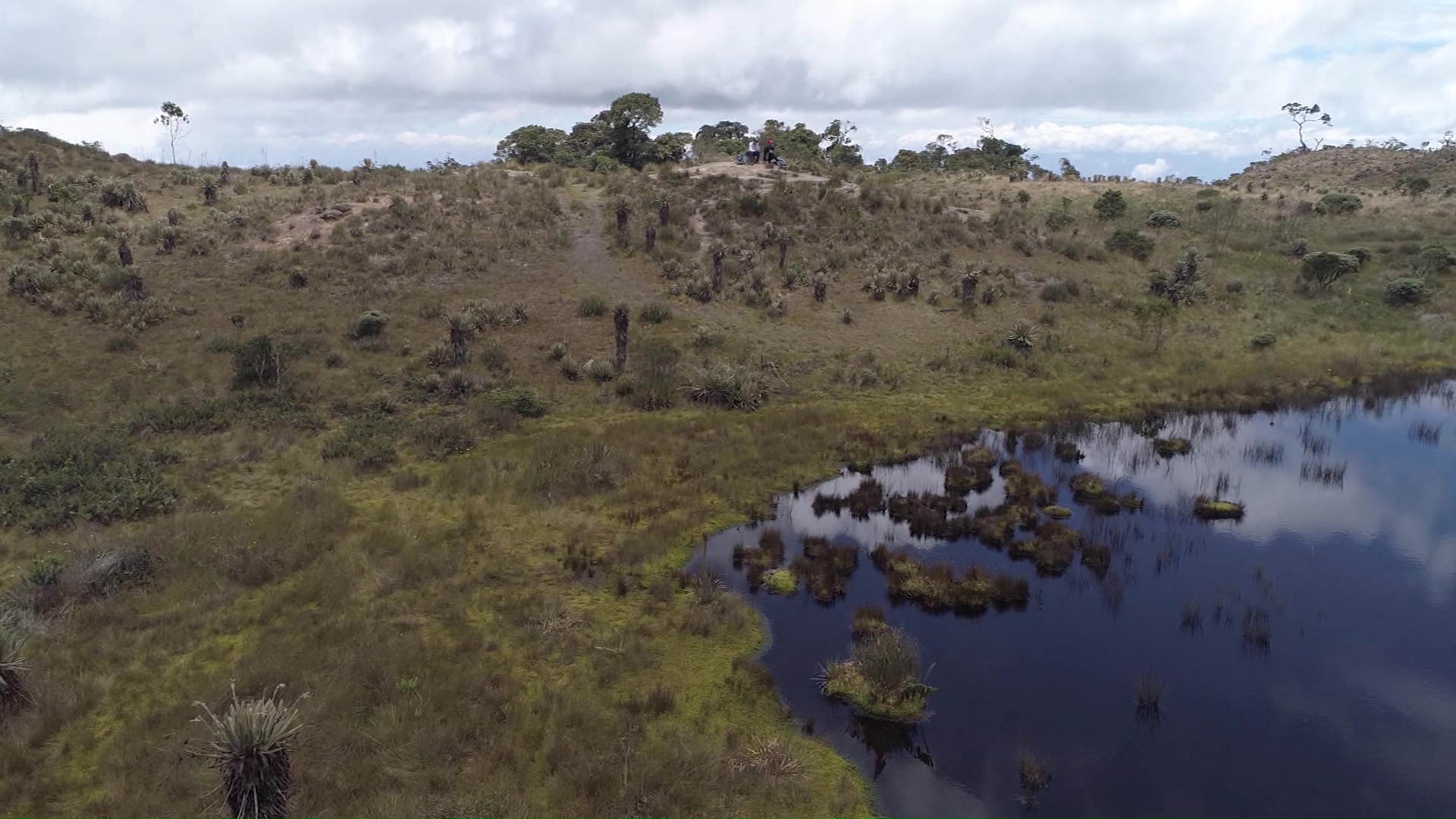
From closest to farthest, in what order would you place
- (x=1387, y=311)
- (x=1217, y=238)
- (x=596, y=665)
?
(x=596, y=665), (x=1387, y=311), (x=1217, y=238)

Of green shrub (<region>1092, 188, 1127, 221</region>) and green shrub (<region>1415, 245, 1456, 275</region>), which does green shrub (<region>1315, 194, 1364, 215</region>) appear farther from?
green shrub (<region>1092, 188, 1127, 221</region>)

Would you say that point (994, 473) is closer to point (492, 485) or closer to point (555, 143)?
point (492, 485)

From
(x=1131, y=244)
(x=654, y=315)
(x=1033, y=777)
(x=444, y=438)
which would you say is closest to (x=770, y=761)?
(x=1033, y=777)

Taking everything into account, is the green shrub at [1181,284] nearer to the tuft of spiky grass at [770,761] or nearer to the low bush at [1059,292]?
the low bush at [1059,292]

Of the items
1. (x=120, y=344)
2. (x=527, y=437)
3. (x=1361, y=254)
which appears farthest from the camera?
(x=1361, y=254)

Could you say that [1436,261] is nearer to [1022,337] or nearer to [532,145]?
[1022,337]

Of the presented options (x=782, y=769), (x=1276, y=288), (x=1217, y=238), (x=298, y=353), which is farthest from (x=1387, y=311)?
(x=298, y=353)
